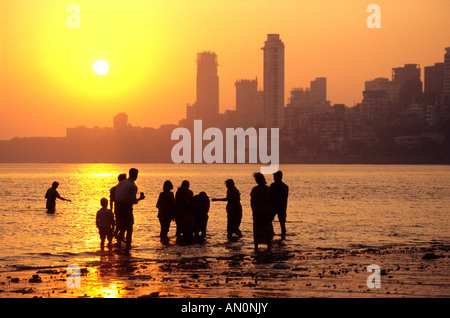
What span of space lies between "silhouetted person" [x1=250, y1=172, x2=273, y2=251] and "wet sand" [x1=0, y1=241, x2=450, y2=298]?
490 millimetres

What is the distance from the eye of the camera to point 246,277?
14.1 metres

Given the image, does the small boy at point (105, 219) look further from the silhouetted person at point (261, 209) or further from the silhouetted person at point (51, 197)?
the silhouetted person at point (51, 197)

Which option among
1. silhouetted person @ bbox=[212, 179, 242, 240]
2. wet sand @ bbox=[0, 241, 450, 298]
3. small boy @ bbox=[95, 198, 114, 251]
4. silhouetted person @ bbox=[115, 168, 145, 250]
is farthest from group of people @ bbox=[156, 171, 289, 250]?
silhouetted person @ bbox=[115, 168, 145, 250]

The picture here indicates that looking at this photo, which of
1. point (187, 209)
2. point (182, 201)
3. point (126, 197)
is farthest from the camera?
point (182, 201)

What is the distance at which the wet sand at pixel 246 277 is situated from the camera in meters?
12.2

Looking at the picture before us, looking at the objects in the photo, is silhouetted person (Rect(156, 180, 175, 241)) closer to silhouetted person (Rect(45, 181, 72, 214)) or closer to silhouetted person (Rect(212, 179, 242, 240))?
silhouetted person (Rect(212, 179, 242, 240))

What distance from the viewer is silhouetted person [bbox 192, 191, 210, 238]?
21.7m

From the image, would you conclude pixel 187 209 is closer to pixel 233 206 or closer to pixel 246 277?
pixel 233 206

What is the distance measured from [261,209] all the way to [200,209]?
12.6ft

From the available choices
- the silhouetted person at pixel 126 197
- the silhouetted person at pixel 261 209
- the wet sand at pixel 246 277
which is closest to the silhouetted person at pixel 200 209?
the wet sand at pixel 246 277

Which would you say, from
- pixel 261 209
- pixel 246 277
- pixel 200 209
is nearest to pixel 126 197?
pixel 261 209

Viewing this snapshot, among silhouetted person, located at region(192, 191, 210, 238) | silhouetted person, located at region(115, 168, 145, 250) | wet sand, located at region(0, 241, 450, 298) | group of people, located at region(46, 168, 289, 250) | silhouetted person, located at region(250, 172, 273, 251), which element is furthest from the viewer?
silhouetted person, located at region(192, 191, 210, 238)

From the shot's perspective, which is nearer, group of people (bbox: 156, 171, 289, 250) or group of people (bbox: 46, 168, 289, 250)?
group of people (bbox: 46, 168, 289, 250)
